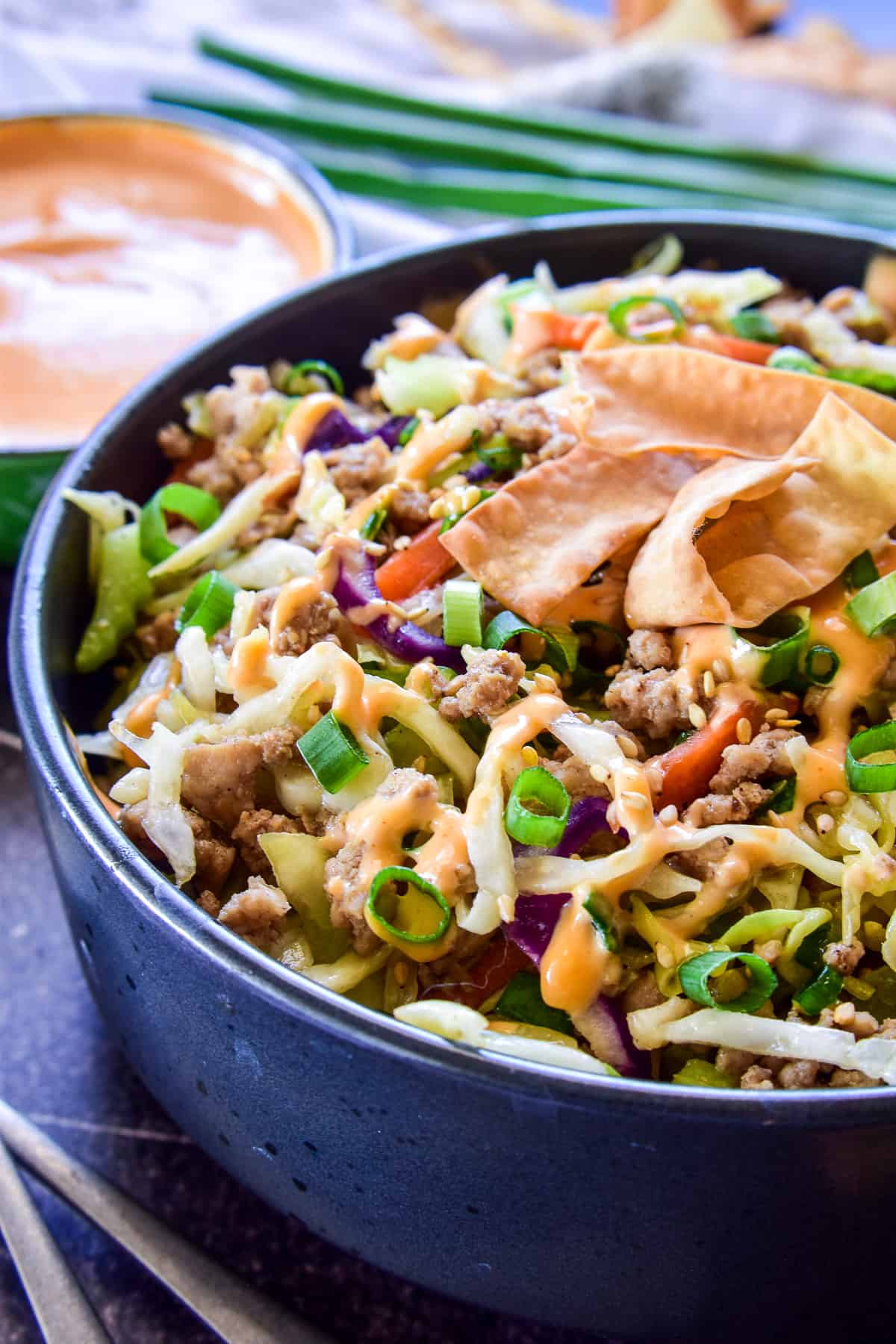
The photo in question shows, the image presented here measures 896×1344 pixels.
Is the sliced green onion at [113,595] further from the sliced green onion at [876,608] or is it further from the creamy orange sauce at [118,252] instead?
the sliced green onion at [876,608]

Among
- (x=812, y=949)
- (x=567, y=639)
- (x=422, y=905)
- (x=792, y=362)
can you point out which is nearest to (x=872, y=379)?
(x=792, y=362)

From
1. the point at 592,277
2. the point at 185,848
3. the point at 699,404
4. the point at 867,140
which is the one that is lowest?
the point at 185,848

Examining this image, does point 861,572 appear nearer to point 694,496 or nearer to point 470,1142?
point 694,496

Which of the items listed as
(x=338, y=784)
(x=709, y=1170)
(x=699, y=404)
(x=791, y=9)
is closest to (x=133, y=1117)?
(x=338, y=784)

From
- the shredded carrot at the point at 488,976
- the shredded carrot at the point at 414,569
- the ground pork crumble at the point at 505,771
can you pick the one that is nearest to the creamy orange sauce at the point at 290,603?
the ground pork crumble at the point at 505,771

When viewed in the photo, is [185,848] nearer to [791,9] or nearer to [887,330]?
[887,330]
